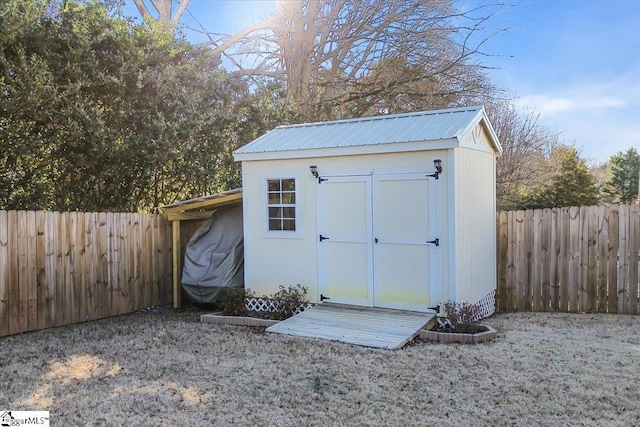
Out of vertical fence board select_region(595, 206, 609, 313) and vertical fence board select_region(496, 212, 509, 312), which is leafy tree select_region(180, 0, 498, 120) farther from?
vertical fence board select_region(595, 206, 609, 313)

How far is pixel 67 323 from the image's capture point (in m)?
6.77

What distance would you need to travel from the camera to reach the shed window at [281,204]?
724 cm

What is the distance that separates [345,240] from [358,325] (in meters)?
1.28

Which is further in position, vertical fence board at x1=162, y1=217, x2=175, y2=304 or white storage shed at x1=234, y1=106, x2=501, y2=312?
vertical fence board at x1=162, y1=217, x2=175, y2=304

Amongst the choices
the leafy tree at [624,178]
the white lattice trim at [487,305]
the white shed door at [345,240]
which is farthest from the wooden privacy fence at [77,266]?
the leafy tree at [624,178]

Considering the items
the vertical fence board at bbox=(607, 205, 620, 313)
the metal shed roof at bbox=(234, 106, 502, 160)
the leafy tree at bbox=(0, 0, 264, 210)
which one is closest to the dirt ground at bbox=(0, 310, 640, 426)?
the vertical fence board at bbox=(607, 205, 620, 313)

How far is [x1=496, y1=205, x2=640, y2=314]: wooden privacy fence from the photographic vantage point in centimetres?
697

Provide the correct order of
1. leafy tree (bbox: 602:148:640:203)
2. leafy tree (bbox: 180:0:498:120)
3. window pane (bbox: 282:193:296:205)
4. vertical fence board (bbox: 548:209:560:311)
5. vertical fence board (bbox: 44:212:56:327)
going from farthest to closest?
leafy tree (bbox: 602:148:640:203)
leafy tree (bbox: 180:0:498:120)
vertical fence board (bbox: 548:209:560:311)
window pane (bbox: 282:193:296:205)
vertical fence board (bbox: 44:212:56:327)

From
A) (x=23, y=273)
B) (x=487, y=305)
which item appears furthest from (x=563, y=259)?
(x=23, y=273)

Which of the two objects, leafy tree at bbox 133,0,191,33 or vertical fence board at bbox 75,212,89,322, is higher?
leafy tree at bbox 133,0,191,33

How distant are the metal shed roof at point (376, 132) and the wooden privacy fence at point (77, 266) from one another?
2.16 meters

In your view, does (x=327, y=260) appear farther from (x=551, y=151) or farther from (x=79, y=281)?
(x=551, y=151)

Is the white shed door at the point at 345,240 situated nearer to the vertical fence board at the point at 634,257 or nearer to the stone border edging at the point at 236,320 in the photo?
the stone border edging at the point at 236,320

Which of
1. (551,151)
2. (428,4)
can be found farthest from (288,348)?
(551,151)
